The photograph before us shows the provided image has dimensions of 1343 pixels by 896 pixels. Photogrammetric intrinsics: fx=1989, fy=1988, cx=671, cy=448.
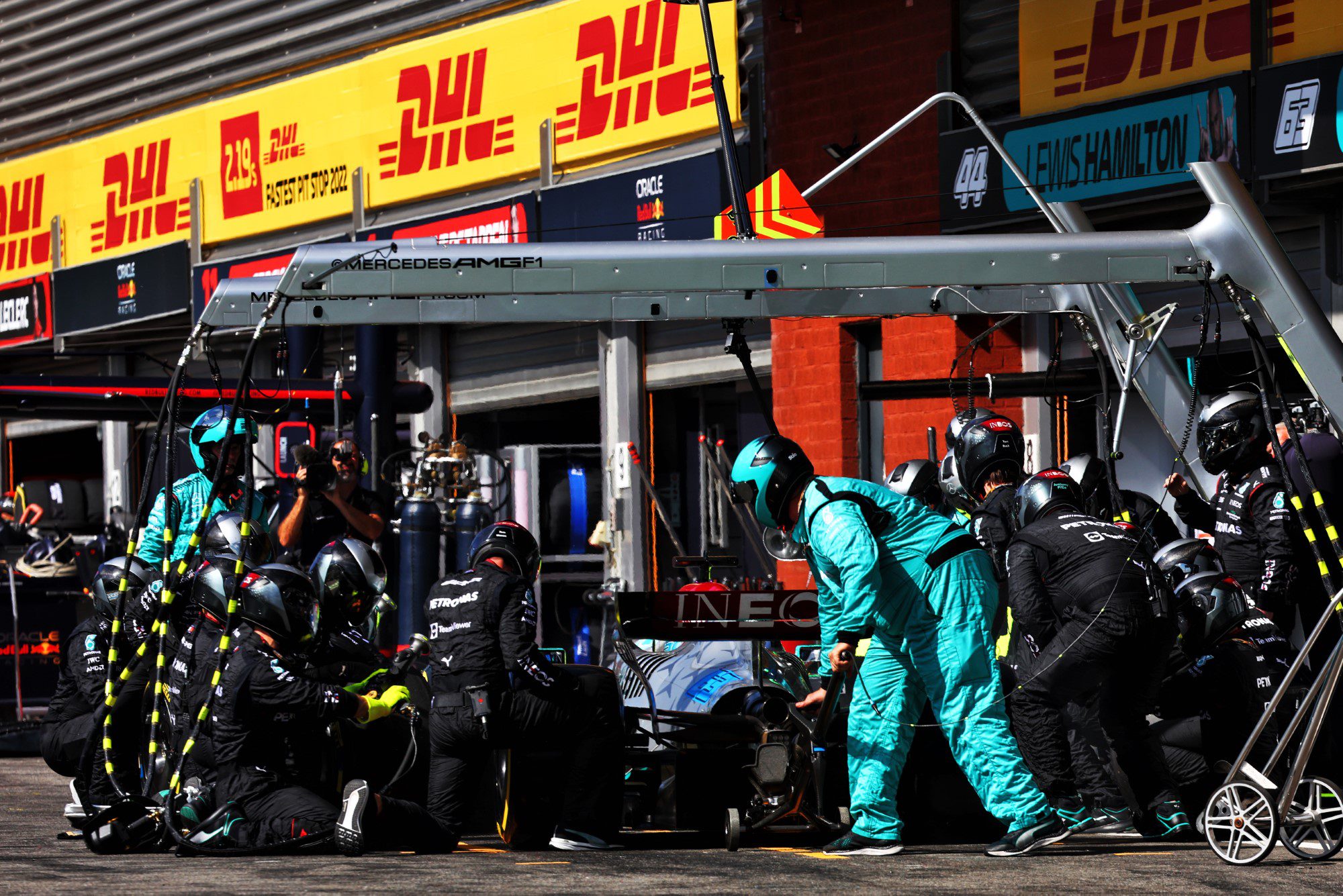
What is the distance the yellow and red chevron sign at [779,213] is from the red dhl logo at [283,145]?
22.9ft

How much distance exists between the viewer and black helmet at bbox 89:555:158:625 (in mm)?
9773

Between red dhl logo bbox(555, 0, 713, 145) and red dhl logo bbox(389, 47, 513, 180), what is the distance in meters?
1.03

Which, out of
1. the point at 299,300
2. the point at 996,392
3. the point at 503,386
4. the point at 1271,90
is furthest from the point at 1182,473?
the point at 503,386

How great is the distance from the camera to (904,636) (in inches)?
328

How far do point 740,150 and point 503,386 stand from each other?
4541 millimetres

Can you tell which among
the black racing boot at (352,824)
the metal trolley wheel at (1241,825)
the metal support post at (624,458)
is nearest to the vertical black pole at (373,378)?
the metal support post at (624,458)

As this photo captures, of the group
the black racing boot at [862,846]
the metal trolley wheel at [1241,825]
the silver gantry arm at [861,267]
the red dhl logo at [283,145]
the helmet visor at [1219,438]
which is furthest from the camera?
the red dhl logo at [283,145]

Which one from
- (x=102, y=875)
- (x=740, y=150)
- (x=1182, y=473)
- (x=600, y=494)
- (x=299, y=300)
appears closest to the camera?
(x=102, y=875)

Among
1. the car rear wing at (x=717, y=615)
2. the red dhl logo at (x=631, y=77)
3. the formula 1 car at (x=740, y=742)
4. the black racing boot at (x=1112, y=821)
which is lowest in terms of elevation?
the black racing boot at (x=1112, y=821)

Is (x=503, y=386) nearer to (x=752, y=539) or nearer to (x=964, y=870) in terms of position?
(x=752, y=539)

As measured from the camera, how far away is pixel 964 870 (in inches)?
295

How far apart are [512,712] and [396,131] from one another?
40.7 ft

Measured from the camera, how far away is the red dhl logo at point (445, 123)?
63.1 feet

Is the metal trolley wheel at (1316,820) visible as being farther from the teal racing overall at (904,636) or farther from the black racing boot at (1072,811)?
the teal racing overall at (904,636)
